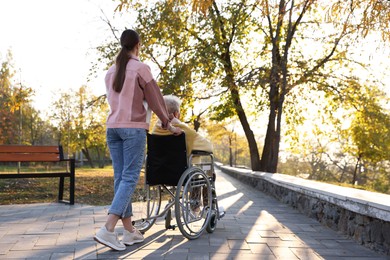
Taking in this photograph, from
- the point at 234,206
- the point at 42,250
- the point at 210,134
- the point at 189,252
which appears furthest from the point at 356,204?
the point at 210,134

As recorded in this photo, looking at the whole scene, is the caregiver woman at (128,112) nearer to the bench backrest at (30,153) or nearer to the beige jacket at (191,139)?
the beige jacket at (191,139)

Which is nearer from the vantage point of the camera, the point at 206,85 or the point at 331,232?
the point at 331,232

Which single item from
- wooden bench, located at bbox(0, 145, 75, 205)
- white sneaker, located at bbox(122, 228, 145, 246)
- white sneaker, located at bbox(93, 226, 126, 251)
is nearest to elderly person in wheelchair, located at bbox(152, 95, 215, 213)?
white sneaker, located at bbox(122, 228, 145, 246)

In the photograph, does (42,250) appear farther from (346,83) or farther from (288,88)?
(346,83)

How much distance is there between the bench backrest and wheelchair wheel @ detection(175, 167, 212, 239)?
3.04 metres

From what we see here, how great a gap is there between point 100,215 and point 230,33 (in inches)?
436

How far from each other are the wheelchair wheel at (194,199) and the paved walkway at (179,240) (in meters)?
0.15

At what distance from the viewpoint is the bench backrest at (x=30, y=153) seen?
670cm

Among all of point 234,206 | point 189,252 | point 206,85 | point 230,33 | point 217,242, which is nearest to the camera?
point 189,252

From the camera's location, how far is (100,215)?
5.76 m

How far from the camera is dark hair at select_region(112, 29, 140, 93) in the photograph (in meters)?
3.76

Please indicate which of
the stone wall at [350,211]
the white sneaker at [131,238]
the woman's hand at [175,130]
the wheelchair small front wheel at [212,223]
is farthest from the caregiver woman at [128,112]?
the stone wall at [350,211]

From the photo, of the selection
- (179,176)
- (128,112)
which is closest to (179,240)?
(179,176)

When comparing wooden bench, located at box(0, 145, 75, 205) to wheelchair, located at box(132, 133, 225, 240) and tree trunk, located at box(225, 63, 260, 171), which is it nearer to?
wheelchair, located at box(132, 133, 225, 240)
